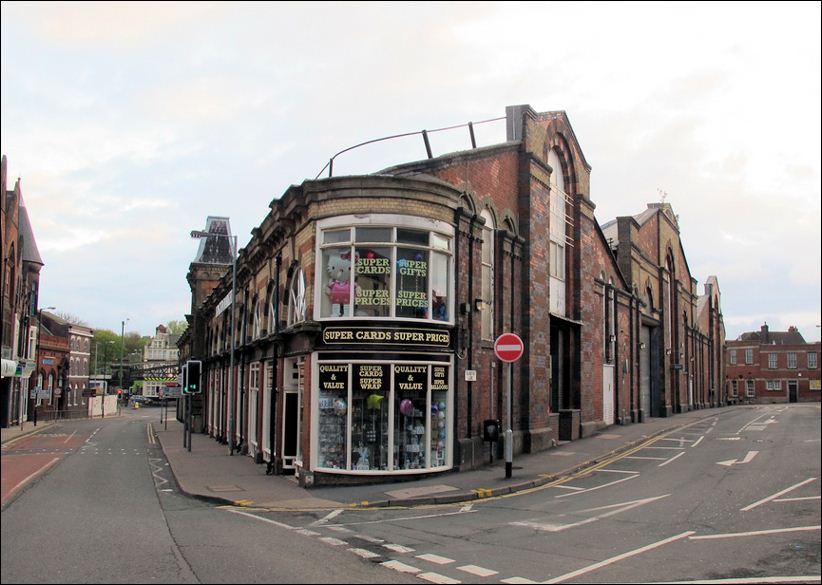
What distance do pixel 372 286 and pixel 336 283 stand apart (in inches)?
36.2

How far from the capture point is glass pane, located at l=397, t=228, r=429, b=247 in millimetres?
18406

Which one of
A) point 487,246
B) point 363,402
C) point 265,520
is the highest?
point 487,246

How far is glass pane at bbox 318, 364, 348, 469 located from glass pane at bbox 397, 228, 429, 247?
11.7 feet

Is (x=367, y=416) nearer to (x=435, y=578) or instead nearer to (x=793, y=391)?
(x=435, y=578)

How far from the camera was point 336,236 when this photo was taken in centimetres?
1844

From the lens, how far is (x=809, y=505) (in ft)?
40.4

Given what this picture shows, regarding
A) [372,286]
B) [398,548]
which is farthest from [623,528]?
[372,286]

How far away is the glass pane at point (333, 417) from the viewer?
17.7 metres

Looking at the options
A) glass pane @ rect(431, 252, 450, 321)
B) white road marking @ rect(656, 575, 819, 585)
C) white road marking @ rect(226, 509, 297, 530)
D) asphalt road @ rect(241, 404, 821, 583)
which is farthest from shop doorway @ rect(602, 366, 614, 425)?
white road marking @ rect(656, 575, 819, 585)

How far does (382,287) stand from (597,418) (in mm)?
16787

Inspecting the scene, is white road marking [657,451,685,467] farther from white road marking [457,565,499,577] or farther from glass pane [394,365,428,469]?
white road marking [457,565,499,577]

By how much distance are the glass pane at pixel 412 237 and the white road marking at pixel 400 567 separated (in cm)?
1011

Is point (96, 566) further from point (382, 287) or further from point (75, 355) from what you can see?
point (75, 355)

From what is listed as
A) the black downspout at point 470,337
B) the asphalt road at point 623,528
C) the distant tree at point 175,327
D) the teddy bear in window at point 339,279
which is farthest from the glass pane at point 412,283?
the distant tree at point 175,327
